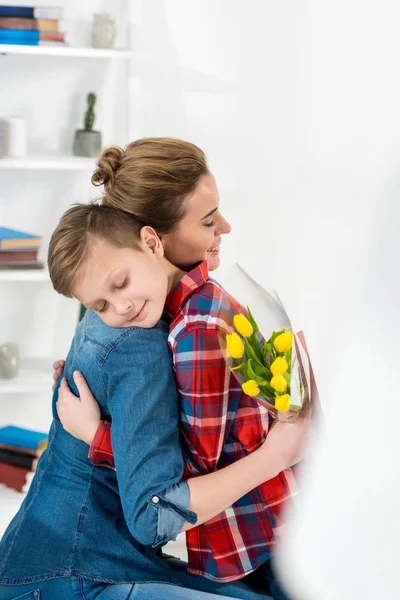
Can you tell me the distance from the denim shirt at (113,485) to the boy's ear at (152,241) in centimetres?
13

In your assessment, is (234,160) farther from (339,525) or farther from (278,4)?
(339,525)

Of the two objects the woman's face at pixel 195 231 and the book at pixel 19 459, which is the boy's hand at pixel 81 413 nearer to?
the woman's face at pixel 195 231

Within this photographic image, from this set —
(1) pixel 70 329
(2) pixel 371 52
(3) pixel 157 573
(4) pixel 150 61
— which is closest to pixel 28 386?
(1) pixel 70 329

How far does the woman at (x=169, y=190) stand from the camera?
143cm

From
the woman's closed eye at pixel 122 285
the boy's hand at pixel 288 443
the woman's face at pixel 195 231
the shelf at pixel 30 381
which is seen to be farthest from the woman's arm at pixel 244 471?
the shelf at pixel 30 381

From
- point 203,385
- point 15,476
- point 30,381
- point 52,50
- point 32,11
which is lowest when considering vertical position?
point 15,476

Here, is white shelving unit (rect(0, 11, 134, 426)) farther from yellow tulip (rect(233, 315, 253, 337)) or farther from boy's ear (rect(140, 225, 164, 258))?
yellow tulip (rect(233, 315, 253, 337))

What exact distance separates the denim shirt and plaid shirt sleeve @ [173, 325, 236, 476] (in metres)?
0.03

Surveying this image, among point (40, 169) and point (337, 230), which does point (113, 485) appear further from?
point (40, 169)

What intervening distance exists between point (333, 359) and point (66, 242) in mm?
487

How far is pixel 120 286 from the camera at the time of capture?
4.31 ft

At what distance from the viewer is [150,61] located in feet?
10.4

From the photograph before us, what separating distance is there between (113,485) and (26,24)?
7.36ft

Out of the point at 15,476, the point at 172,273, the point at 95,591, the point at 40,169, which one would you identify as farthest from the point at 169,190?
the point at 15,476
